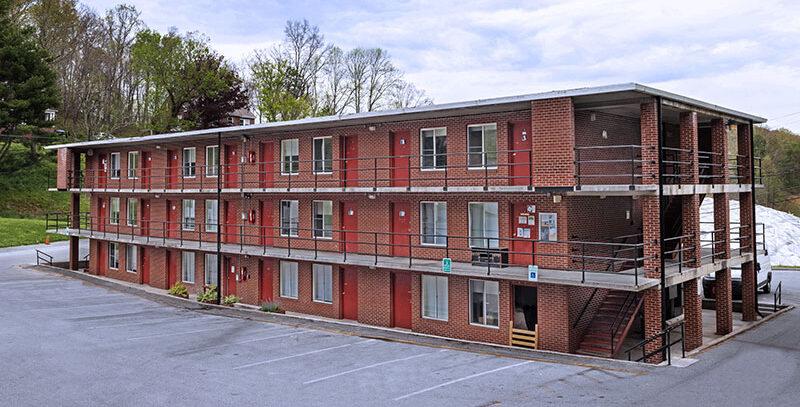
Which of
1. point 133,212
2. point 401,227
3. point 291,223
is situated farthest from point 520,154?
point 133,212

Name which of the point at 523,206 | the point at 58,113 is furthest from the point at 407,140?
the point at 58,113

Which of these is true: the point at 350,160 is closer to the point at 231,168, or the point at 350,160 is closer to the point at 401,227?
the point at 401,227

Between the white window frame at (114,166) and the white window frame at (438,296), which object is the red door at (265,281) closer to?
the white window frame at (438,296)

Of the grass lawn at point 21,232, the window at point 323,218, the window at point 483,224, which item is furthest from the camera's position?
the grass lawn at point 21,232

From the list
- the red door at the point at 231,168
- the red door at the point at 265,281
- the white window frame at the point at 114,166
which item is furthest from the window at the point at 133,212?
the red door at the point at 265,281

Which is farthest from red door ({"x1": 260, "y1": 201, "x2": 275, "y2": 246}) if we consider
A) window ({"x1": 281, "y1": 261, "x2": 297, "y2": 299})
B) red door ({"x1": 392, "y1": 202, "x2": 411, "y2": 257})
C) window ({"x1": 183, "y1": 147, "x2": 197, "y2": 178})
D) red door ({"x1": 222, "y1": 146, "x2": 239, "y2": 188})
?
red door ({"x1": 392, "y1": 202, "x2": 411, "y2": 257})

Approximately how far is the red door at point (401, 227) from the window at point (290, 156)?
5.30 meters

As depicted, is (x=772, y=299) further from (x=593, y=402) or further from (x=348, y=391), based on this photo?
(x=348, y=391)

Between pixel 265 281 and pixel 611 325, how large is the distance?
47.6 ft

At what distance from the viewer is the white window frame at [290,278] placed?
2584cm

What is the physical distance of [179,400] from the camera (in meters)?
13.4

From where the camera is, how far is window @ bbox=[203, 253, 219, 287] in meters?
29.2

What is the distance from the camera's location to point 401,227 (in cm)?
2277

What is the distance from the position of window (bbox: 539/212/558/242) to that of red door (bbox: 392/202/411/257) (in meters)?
5.13
